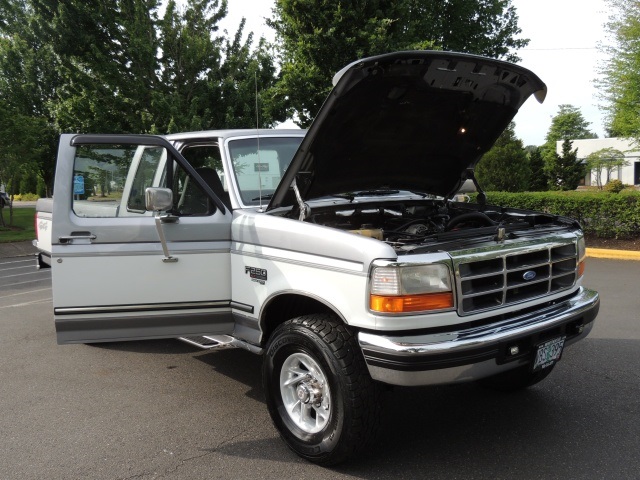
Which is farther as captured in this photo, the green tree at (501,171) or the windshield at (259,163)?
the green tree at (501,171)

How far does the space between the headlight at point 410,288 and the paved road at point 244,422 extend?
3.36 feet

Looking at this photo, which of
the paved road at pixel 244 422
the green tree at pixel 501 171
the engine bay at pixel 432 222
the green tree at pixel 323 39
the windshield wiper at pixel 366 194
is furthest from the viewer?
the green tree at pixel 501 171

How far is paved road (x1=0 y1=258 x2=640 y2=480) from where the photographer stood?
11.0ft

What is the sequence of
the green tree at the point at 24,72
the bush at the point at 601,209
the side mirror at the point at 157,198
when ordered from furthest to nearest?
the green tree at the point at 24,72 < the bush at the point at 601,209 < the side mirror at the point at 157,198

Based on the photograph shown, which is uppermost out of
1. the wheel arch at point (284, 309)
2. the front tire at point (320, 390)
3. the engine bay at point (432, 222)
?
the engine bay at point (432, 222)

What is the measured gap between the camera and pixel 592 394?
14.3 ft

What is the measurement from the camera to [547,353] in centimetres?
345

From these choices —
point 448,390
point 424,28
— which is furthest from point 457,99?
point 424,28

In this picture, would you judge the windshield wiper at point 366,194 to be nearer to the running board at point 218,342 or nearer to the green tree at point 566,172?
the running board at point 218,342

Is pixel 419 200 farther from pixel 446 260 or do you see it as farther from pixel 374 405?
pixel 374 405

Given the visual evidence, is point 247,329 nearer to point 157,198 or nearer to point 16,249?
point 157,198

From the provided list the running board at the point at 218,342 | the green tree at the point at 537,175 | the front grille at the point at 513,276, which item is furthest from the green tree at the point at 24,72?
the front grille at the point at 513,276

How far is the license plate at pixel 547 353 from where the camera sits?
3.36 meters

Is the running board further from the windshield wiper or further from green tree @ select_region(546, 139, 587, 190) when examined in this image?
green tree @ select_region(546, 139, 587, 190)
